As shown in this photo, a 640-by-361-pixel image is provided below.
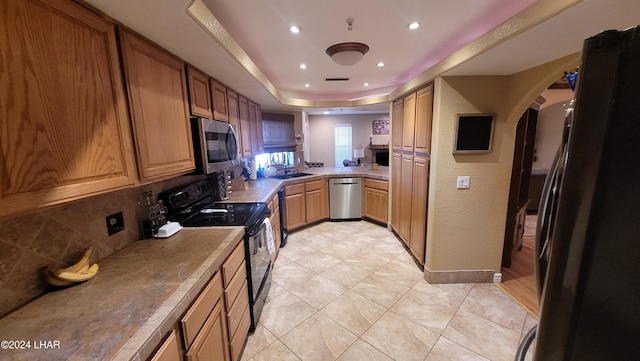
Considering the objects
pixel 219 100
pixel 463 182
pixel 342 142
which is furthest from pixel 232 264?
pixel 342 142

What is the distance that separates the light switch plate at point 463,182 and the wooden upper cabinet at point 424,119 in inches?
16.5

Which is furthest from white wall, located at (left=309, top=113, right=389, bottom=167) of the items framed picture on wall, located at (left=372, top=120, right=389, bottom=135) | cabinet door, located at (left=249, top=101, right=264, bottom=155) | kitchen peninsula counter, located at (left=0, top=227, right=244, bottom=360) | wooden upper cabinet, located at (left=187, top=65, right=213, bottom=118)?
kitchen peninsula counter, located at (left=0, top=227, right=244, bottom=360)

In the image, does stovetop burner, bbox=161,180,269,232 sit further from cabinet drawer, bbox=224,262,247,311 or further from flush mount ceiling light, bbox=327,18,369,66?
flush mount ceiling light, bbox=327,18,369,66

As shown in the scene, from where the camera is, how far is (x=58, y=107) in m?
0.90

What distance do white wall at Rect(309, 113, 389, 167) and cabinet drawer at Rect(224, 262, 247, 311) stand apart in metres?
6.11

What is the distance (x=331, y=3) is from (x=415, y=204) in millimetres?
2294

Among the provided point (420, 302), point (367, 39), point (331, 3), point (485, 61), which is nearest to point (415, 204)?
point (420, 302)

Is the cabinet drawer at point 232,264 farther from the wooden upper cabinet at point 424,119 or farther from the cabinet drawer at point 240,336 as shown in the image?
the wooden upper cabinet at point 424,119

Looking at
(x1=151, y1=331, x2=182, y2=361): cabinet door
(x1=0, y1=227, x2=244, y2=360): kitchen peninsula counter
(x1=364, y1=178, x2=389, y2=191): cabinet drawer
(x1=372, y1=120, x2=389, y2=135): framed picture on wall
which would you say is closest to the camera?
(x1=0, y1=227, x2=244, y2=360): kitchen peninsula counter

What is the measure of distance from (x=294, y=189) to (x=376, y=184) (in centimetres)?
148

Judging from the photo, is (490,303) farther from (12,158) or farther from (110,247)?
(12,158)

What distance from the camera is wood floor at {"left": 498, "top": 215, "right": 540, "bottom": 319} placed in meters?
2.22

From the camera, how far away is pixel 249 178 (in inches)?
149

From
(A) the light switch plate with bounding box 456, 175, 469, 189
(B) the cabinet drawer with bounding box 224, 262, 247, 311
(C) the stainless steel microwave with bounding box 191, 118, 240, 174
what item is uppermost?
(C) the stainless steel microwave with bounding box 191, 118, 240, 174
